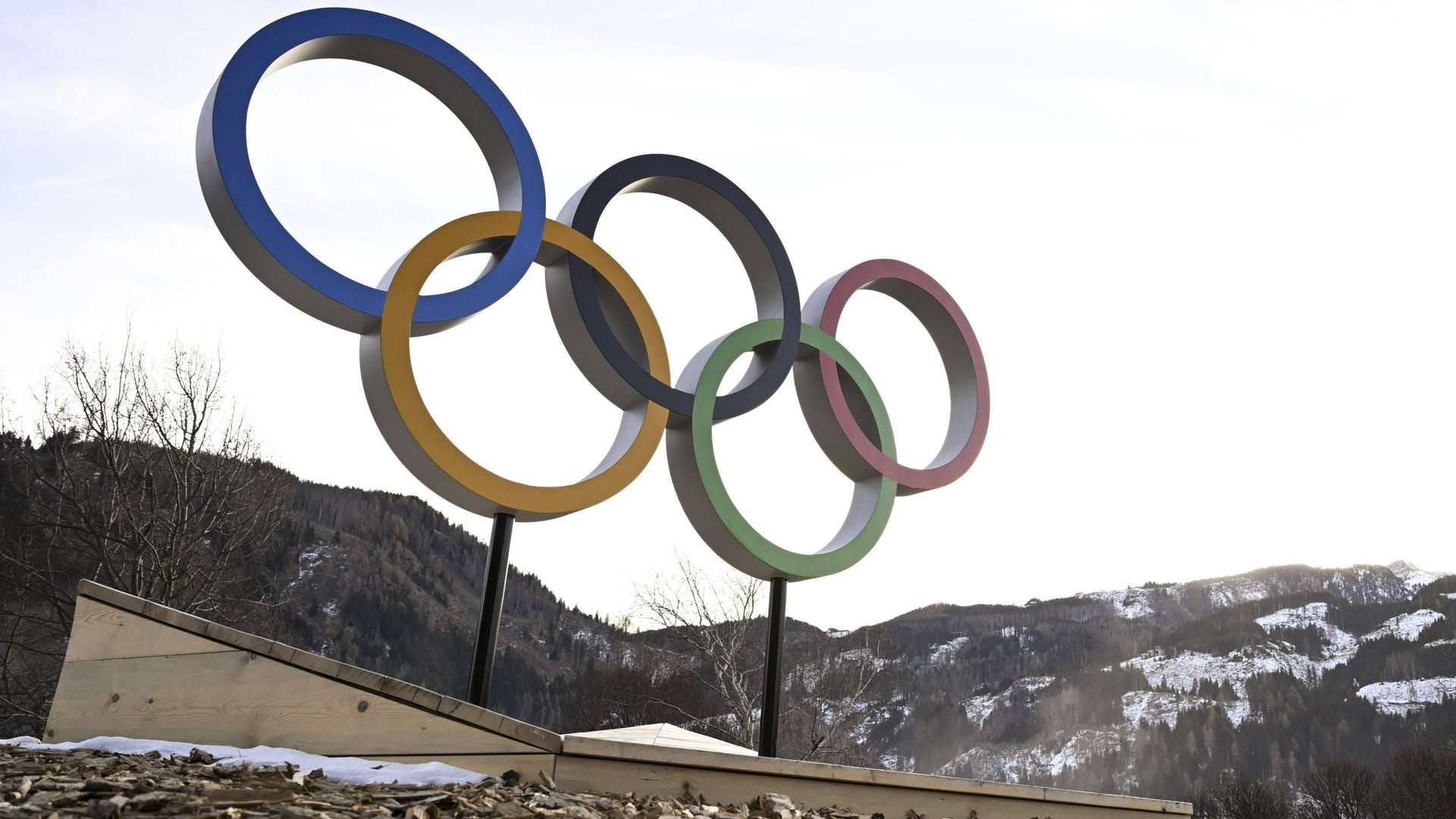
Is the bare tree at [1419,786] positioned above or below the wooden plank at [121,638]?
below

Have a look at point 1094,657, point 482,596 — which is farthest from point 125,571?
point 1094,657

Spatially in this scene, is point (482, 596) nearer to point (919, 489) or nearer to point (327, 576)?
point (919, 489)

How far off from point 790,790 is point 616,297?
3476 mm

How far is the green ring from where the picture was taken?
6.52 metres

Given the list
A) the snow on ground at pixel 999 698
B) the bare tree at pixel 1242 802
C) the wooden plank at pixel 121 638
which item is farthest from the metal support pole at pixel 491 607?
the snow on ground at pixel 999 698

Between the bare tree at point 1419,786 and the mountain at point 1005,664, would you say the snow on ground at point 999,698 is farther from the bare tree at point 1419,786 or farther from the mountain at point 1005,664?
the bare tree at point 1419,786

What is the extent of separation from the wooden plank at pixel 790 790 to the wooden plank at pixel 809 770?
2cm

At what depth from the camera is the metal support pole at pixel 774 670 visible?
6.56m

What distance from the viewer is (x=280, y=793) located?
116 inches

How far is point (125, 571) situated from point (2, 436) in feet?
11.1

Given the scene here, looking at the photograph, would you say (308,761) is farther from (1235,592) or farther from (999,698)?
(1235,592)

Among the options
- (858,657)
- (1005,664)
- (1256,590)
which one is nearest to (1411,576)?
(1256,590)

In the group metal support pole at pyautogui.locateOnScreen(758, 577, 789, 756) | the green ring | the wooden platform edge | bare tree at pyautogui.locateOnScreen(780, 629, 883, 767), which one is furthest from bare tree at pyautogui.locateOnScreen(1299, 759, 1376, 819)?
the wooden platform edge

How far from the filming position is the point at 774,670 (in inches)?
266
